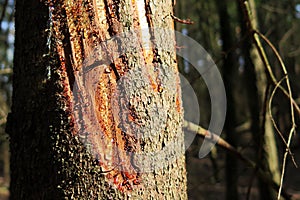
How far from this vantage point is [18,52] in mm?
1402

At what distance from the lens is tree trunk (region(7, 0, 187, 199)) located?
1212mm

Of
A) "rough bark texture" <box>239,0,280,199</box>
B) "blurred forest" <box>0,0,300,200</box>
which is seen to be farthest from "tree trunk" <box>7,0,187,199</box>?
"rough bark texture" <box>239,0,280,199</box>

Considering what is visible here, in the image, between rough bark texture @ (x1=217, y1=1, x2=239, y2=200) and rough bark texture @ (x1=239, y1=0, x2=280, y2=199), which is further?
rough bark texture @ (x1=217, y1=1, x2=239, y2=200)

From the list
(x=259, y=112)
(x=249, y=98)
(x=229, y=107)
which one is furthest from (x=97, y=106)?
(x=229, y=107)

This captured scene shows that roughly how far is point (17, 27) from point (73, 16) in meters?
0.28

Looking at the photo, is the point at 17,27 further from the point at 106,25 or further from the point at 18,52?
the point at 106,25

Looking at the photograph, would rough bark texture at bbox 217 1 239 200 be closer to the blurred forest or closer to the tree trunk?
the blurred forest

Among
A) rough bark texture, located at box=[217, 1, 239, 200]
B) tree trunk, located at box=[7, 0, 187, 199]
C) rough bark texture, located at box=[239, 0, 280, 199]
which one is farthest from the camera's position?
rough bark texture, located at box=[217, 1, 239, 200]

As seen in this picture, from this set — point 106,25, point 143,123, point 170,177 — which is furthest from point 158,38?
point 170,177

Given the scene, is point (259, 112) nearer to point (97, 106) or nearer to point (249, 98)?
point (249, 98)

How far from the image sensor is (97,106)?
1.22m

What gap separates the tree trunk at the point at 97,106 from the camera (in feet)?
3.98

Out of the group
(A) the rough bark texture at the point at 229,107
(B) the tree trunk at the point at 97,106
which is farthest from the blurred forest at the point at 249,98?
(B) the tree trunk at the point at 97,106

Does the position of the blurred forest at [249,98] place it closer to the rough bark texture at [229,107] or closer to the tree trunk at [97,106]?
the rough bark texture at [229,107]
